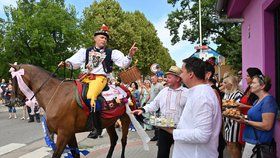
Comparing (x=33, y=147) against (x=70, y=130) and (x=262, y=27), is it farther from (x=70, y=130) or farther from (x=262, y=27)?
(x=262, y=27)

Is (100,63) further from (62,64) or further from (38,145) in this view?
(38,145)

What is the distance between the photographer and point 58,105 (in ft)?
23.1

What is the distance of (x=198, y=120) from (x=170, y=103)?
98.2 inches

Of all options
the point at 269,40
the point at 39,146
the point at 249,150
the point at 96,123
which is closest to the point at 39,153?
the point at 39,146

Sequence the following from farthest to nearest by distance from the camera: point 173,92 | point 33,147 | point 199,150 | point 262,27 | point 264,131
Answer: point 33,147, point 262,27, point 173,92, point 264,131, point 199,150

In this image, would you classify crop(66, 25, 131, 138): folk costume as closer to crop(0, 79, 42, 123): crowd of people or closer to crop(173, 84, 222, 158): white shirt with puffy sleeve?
crop(0, 79, 42, 123): crowd of people

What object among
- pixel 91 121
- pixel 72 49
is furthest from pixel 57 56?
pixel 91 121

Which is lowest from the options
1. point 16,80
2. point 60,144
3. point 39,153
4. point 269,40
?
point 39,153

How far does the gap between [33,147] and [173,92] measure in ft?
20.9

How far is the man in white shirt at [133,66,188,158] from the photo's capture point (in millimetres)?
5715

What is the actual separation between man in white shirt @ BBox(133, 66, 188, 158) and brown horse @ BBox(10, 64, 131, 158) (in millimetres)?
1838

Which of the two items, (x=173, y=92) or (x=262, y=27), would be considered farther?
(x=262, y=27)

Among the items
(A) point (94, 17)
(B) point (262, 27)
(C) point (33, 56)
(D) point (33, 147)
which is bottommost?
(D) point (33, 147)

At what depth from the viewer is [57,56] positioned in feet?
121
